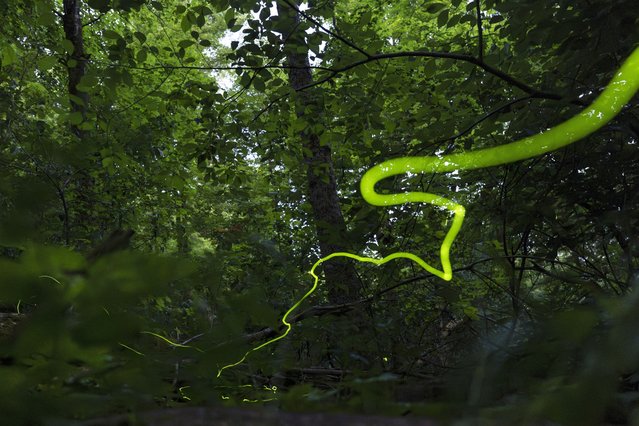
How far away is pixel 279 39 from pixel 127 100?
6538 millimetres

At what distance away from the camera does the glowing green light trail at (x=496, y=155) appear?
1.73 metres

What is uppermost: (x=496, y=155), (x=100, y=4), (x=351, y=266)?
(x=100, y=4)

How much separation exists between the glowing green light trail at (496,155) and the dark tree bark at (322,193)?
2.57 ft

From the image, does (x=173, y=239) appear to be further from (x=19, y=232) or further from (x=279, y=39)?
(x=19, y=232)

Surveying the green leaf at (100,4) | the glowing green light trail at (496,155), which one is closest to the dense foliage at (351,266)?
the green leaf at (100,4)

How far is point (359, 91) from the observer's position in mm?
3686

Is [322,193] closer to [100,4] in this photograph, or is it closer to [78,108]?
[100,4]

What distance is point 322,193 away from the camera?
509 cm

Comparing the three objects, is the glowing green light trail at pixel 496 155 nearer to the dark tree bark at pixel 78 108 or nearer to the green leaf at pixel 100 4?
the green leaf at pixel 100 4

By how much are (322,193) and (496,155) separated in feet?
8.97

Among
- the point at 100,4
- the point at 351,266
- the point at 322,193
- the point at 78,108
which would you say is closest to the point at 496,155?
the point at 351,266

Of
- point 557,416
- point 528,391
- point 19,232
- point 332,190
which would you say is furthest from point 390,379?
point 332,190

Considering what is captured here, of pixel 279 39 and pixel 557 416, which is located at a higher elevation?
pixel 279 39

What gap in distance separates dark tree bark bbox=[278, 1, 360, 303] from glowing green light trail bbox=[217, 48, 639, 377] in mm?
784
